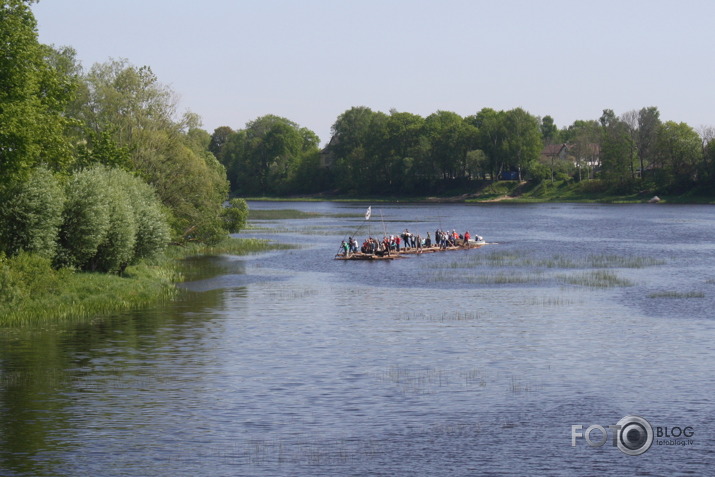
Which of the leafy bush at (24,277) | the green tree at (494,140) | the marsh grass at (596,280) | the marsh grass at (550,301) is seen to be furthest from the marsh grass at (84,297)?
the green tree at (494,140)

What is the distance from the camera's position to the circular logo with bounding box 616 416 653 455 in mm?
23516

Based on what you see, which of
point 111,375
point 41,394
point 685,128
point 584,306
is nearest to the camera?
point 41,394

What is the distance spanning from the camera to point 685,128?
174625 mm

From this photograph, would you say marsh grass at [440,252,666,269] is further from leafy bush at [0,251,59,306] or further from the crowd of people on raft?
leafy bush at [0,251,59,306]

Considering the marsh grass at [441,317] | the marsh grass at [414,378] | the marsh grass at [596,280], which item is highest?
the marsh grass at [441,317]

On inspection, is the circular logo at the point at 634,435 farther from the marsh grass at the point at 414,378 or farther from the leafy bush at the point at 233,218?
the leafy bush at the point at 233,218

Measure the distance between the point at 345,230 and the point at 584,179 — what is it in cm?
9408

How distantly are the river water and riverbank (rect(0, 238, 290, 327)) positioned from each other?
6.21 ft

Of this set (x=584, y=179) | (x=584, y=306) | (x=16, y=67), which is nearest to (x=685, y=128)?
(x=584, y=179)

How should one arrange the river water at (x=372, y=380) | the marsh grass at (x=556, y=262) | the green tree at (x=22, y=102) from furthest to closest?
the marsh grass at (x=556, y=262)
the green tree at (x=22, y=102)
the river water at (x=372, y=380)

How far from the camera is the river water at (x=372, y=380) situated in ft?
74.9

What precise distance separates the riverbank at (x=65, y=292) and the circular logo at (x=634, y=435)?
86.6 feet

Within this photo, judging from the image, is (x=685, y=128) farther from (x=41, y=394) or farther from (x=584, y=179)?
(x=41, y=394)

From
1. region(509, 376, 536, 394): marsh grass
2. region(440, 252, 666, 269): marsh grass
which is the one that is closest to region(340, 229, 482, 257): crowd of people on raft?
region(440, 252, 666, 269): marsh grass
